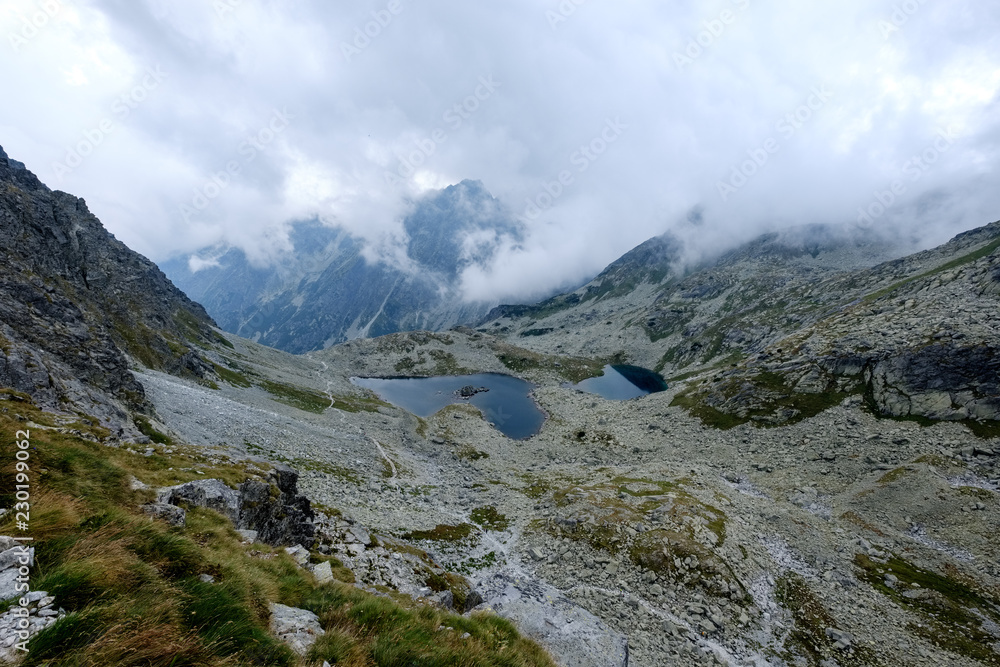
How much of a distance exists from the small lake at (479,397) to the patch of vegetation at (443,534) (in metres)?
52.5

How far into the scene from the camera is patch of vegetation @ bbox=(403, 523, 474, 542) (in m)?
31.0

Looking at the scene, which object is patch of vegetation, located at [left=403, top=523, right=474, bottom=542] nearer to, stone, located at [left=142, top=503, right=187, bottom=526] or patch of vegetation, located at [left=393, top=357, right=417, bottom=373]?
stone, located at [left=142, top=503, right=187, bottom=526]

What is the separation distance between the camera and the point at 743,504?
3844 centimetres

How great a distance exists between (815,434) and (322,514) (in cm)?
6449

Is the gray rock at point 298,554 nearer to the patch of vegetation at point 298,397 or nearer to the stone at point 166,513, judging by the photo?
the stone at point 166,513

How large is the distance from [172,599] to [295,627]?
2.70 meters

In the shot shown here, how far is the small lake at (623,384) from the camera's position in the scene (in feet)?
444

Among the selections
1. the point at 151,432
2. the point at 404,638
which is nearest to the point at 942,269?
the point at 404,638

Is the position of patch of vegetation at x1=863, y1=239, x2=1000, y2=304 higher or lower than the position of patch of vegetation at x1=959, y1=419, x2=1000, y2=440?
higher

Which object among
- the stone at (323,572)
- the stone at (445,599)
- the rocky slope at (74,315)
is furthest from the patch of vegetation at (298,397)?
the stone at (323,572)

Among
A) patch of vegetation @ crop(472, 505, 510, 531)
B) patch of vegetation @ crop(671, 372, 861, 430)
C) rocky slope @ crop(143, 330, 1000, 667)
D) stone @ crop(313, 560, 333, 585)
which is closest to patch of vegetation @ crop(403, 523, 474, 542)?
rocky slope @ crop(143, 330, 1000, 667)

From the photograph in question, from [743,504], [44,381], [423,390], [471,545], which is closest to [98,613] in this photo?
[44,381]

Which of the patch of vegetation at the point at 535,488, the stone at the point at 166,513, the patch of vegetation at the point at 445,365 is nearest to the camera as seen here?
the stone at the point at 166,513

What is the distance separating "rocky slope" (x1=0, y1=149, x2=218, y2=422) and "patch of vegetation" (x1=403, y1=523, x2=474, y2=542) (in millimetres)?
21488
